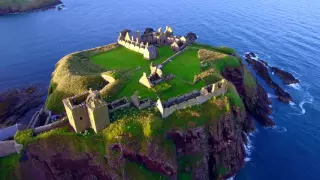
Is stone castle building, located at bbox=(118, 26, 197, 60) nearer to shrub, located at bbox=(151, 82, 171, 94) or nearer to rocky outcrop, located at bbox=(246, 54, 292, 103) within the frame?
shrub, located at bbox=(151, 82, 171, 94)

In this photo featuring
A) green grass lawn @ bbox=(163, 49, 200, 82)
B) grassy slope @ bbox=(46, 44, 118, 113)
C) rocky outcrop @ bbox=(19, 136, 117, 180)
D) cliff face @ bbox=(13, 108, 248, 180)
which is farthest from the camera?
green grass lawn @ bbox=(163, 49, 200, 82)

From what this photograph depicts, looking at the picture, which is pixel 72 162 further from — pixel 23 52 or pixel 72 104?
pixel 23 52

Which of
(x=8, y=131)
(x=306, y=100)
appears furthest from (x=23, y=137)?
(x=306, y=100)

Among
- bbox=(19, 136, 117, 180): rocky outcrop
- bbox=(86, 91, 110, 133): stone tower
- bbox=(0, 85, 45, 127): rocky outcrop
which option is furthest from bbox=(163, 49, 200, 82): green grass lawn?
bbox=(0, 85, 45, 127): rocky outcrop

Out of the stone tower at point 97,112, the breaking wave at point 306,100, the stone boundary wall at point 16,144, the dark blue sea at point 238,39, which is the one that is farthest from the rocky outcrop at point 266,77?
the stone boundary wall at point 16,144

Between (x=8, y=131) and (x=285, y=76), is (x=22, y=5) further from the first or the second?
(x=285, y=76)

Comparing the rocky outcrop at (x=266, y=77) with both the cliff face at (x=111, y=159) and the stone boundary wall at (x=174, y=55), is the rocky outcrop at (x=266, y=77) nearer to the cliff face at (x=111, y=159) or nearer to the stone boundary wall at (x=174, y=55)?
the stone boundary wall at (x=174, y=55)
